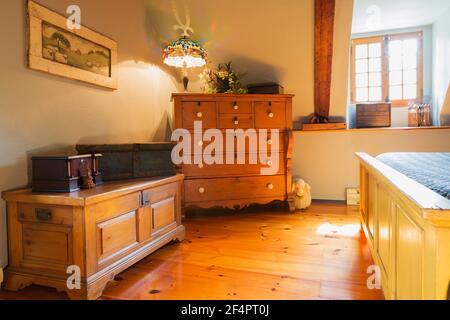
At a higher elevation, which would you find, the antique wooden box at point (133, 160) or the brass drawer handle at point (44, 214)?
the antique wooden box at point (133, 160)

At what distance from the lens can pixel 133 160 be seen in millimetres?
2146

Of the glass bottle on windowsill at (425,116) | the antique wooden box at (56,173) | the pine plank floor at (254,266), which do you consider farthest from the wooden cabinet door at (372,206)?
the glass bottle on windowsill at (425,116)

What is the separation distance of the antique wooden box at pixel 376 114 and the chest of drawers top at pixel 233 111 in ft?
3.48

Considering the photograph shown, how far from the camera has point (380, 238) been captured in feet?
5.23

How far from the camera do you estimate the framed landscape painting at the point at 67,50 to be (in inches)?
73.5

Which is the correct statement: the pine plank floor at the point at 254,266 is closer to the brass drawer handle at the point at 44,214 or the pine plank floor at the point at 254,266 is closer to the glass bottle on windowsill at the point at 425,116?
the brass drawer handle at the point at 44,214

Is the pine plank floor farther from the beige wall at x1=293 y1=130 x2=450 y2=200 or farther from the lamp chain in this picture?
the lamp chain

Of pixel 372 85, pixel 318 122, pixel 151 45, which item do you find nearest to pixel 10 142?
pixel 151 45

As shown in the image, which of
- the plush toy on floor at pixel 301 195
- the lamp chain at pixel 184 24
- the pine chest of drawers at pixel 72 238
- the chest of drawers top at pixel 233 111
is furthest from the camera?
the plush toy on floor at pixel 301 195

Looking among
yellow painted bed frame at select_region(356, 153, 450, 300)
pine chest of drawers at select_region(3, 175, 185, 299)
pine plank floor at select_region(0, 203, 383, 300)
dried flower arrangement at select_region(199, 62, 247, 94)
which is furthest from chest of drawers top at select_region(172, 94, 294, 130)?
yellow painted bed frame at select_region(356, 153, 450, 300)

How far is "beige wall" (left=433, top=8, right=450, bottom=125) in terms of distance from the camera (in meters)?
3.13

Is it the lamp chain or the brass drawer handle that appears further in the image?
the lamp chain

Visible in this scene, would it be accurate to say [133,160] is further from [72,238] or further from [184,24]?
[184,24]

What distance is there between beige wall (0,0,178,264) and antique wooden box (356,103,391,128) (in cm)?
224
